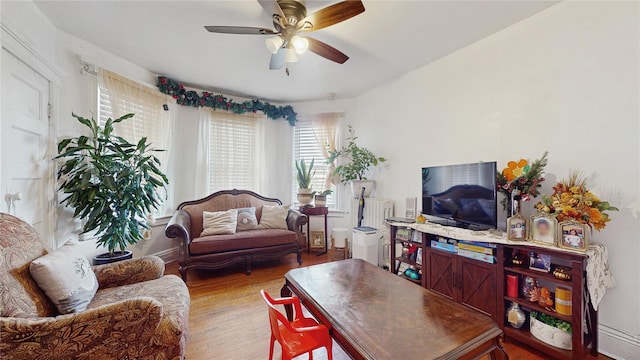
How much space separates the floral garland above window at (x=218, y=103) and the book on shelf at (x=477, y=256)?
331cm

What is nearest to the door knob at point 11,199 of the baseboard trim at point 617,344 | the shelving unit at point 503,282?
the shelving unit at point 503,282

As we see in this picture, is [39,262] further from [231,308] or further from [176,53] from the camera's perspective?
[176,53]

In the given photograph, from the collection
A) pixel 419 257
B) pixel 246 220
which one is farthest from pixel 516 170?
pixel 246 220

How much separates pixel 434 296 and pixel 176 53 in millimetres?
3383

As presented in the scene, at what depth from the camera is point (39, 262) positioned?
1210mm

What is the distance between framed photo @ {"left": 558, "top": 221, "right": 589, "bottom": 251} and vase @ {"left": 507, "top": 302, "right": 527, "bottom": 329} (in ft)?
1.95

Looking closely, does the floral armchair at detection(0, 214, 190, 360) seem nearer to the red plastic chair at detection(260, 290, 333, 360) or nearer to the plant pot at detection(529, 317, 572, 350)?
the red plastic chair at detection(260, 290, 333, 360)

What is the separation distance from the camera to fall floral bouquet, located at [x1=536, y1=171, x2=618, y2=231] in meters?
1.47

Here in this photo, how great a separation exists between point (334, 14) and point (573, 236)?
2.17 m

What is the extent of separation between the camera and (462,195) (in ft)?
7.39

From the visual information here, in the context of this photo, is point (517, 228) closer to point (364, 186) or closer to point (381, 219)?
point (381, 219)

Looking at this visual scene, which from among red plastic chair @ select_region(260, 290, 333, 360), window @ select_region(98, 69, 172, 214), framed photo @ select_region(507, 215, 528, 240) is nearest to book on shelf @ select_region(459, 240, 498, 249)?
framed photo @ select_region(507, 215, 528, 240)

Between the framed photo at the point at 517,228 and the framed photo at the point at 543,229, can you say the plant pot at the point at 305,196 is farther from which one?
the framed photo at the point at 543,229

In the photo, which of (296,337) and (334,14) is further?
(334,14)
